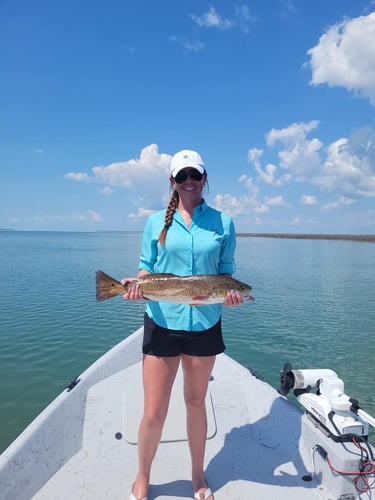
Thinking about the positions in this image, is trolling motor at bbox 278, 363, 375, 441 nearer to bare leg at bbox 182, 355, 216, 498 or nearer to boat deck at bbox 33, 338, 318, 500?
boat deck at bbox 33, 338, 318, 500

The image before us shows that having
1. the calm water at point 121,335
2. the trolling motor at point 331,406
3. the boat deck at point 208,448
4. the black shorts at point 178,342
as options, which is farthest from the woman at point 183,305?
the calm water at point 121,335

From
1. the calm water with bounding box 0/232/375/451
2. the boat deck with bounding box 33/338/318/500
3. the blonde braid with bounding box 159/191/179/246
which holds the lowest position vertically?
the calm water with bounding box 0/232/375/451

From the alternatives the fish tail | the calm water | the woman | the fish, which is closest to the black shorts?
the woman

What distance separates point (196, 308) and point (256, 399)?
127 inches

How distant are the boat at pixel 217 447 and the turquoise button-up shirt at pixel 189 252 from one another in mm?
2144

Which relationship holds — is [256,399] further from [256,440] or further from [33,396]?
[33,396]

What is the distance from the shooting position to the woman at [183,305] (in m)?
3.34

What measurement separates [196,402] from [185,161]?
100 inches

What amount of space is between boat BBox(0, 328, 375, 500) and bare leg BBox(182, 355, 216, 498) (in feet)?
1.38

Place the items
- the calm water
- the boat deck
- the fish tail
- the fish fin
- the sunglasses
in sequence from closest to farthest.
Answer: the fish fin < the sunglasses < the fish tail < the boat deck < the calm water

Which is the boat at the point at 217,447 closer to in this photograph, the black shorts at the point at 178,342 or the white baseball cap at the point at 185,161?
the black shorts at the point at 178,342

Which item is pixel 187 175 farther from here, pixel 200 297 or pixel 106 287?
pixel 106 287

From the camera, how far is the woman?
11.0 feet

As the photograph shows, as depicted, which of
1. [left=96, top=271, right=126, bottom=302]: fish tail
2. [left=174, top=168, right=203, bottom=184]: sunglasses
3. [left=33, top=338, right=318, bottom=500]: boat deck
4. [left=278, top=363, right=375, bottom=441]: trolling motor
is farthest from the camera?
[left=33, top=338, right=318, bottom=500]: boat deck
